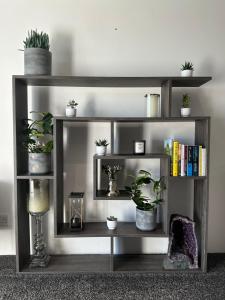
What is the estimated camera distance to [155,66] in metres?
2.03

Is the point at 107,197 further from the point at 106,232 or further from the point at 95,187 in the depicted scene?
the point at 106,232

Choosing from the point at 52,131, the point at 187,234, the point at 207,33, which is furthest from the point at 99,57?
the point at 187,234

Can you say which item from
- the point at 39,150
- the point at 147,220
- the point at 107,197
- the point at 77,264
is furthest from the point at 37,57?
the point at 77,264

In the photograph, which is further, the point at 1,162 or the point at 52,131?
the point at 1,162

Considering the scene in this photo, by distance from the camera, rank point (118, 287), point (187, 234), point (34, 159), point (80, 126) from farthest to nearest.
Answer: point (80, 126) < point (187, 234) < point (34, 159) < point (118, 287)

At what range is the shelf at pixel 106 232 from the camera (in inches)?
71.2

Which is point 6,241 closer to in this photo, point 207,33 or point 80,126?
point 80,126

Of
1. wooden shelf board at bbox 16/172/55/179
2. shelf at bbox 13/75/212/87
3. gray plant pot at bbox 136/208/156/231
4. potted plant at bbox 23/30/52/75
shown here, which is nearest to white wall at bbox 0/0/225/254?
shelf at bbox 13/75/212/87

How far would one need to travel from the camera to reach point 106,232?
6.08ft

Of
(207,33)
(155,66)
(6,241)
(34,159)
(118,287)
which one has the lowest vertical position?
(118,287)

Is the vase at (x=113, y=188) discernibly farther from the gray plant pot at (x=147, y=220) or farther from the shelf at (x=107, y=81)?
the shelf at (x=107, y=81)

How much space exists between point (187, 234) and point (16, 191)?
1317 millimetres

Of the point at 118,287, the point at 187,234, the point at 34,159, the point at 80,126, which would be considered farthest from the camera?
the point at 80,126

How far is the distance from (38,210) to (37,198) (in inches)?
3.6
